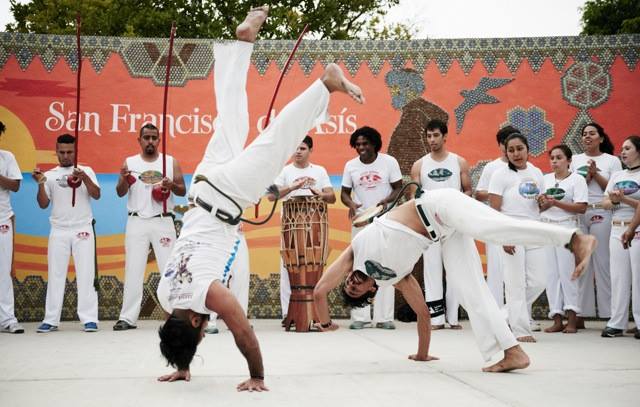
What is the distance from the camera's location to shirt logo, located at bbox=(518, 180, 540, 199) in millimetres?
5871

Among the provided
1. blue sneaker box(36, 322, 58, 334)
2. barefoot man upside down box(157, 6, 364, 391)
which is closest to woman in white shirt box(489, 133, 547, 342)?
barefoot man upside down box(157, 6, 364, 391)

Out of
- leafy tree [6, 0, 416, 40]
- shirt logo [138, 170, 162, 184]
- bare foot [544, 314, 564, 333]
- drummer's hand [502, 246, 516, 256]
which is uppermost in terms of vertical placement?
leafy tree [6, 0, 416, 40]

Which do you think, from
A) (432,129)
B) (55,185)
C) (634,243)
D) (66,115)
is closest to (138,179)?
(55,185)

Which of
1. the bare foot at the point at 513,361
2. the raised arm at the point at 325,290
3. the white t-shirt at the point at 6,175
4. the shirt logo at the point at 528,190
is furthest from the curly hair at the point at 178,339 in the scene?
the white t-shirt at the point at 6,175

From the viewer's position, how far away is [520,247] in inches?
225

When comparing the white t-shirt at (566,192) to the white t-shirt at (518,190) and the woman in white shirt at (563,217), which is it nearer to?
the woman in white shirt at (563,217)

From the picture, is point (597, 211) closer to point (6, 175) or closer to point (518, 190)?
point (518, 190)

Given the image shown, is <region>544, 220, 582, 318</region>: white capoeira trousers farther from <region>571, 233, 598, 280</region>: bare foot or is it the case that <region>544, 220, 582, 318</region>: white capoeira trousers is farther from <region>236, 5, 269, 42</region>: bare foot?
<region>236, 5, 269, 42</region>: bare foot

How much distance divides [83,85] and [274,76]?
1.98 m

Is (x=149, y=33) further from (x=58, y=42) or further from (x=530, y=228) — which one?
(x=530, y=228)

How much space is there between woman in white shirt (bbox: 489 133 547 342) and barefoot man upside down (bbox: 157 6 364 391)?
2276 millimetres

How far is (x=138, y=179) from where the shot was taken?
6.74m

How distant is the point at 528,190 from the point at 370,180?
158 centimetres

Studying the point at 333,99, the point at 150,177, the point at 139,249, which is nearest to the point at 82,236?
the point at 139,249
